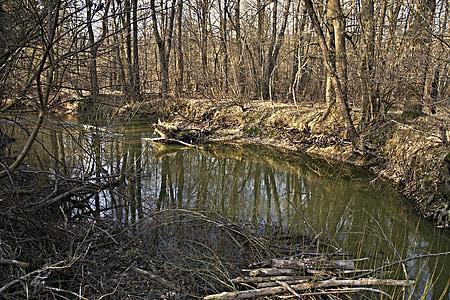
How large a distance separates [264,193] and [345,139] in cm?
481

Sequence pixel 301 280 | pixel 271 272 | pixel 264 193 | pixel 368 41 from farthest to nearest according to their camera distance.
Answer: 1. pixel 368 41
2. pixel 264 193
3. pixel 271 272
4. pixel 301 280

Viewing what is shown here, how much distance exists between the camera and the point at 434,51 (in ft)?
25.9

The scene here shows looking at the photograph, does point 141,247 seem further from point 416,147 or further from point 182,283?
point 416,147

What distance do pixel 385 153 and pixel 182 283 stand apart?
26.9 feet

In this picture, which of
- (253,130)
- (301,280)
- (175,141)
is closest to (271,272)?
(301,280)

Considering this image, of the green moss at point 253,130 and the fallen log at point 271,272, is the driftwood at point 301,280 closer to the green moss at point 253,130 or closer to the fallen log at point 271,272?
the fallen log at point 271,272

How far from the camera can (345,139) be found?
12.7 metres

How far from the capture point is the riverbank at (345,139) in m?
7.77

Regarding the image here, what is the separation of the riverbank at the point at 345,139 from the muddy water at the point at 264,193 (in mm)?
455

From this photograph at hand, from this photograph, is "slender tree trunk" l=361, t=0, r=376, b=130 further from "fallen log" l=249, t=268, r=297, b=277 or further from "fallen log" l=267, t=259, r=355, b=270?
"fallen log" l=249, t=268, r=297, b=277

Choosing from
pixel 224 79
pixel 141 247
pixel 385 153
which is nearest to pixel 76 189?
pixel 141 247

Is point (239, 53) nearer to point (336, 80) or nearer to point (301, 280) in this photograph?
point (336, 80)

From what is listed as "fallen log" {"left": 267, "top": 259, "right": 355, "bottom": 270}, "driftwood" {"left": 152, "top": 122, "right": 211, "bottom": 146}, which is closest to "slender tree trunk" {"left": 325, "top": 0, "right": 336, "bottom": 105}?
"driftwood" {"left": 152, "top": 122, "right": 211, "bottom": 146}

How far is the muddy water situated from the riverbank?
46 cm
